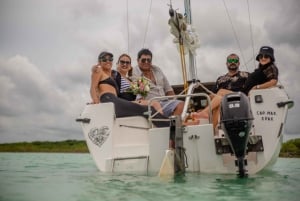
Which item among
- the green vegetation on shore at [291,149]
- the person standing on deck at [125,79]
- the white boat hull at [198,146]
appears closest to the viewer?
the white boat hull at [198,146]

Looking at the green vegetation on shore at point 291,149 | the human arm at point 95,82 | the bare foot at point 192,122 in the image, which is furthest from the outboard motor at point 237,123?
the green vegetation on shore at point 291,149

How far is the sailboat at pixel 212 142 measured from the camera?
4083mm

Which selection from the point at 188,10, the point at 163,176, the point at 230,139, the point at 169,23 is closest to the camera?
the point at 230,139

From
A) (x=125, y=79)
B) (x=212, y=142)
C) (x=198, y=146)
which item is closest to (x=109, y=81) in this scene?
(x=125, y=79)

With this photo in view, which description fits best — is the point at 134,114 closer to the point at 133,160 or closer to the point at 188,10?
the point at 133,160

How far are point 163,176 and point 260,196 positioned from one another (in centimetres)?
147

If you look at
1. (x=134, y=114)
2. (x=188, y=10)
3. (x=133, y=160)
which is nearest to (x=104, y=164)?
(x=133, y=160)

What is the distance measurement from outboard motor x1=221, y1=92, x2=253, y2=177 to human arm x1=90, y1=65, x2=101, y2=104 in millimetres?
2180

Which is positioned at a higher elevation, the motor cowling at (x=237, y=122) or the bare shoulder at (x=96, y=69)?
the bare shoulder at (x=96, y=69)

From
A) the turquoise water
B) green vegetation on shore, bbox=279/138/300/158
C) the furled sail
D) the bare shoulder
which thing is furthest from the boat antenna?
green vegetation on shore, bbox=279/138/300/158

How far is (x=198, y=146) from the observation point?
464 centimetres

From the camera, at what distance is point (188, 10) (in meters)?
6.84

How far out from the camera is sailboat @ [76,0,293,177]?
4083 mm

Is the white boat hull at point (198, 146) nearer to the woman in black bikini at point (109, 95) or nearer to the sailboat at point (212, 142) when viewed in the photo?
the sailboat at point (212, 142)
